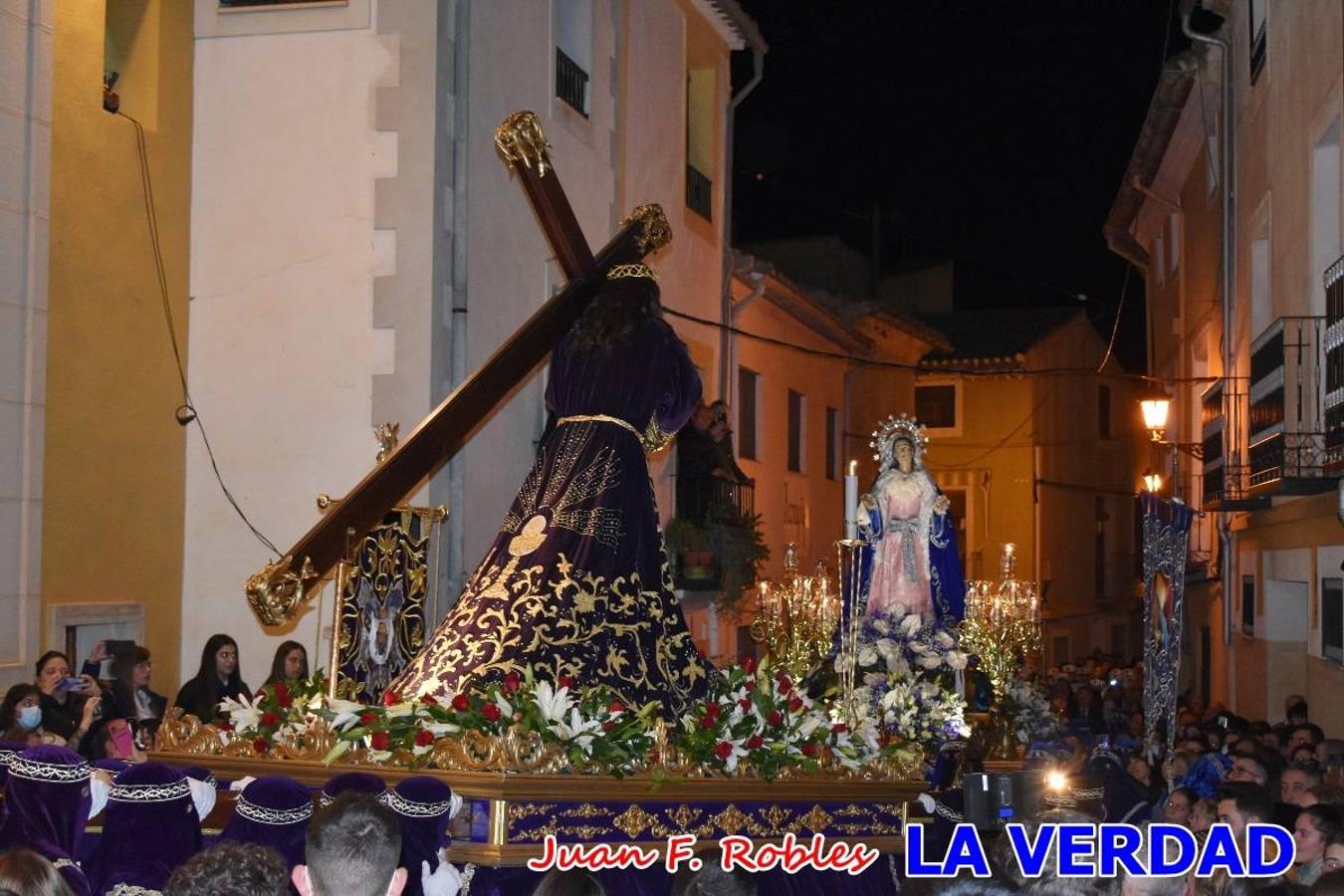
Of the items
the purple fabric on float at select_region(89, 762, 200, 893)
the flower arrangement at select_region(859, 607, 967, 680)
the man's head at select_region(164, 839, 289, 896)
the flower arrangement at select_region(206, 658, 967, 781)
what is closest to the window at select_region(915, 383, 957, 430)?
the flower arrangement at select_region(859, 607, 967, 680)

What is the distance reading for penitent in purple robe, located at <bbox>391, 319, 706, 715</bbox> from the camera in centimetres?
705

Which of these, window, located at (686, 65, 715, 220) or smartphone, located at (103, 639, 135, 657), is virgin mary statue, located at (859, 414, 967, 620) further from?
window, located at (686, 65, 715, 220)

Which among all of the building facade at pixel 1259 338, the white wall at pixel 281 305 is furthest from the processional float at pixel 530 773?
the building facade at pixel 1259 338

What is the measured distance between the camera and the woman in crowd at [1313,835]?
5.79 m

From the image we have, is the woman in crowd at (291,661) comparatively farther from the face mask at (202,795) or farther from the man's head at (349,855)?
the man's head at (349,855)

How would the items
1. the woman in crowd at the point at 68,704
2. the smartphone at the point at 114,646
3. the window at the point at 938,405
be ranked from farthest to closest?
1. the window at the point at 938,405
2. the smartphone at the point at 114,646
3. the woman in crowd at the point at 68,704

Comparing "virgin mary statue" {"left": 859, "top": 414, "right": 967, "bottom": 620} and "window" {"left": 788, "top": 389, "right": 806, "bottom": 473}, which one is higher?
"window" {"left": 788, "top": 389, "right": 806, "bottom": 473}

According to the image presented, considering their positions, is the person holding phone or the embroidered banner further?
the embroidered banner

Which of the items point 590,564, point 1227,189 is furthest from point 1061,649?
point 590,564

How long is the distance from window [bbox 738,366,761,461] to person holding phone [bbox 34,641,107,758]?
39.9 feet

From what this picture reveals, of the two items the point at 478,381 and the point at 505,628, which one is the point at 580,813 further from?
the point at 478,381

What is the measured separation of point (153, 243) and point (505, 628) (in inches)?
213

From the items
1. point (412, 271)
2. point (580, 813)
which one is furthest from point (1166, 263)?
point (580, 813)

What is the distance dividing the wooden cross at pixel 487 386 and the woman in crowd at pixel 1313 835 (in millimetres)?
3410
